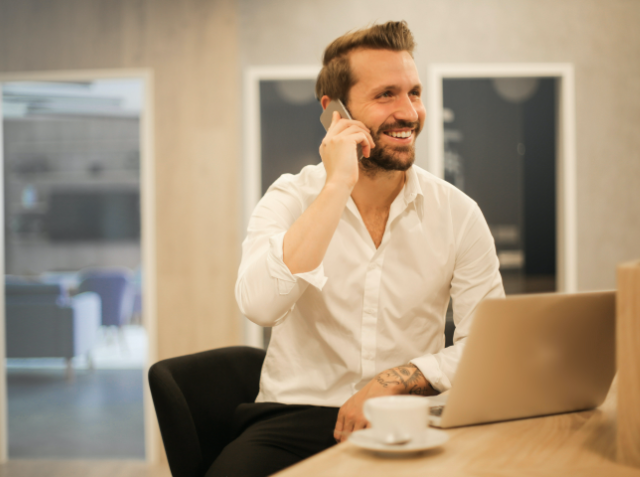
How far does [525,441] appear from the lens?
0.79m

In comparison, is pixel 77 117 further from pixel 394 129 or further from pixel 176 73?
pixel 394 129

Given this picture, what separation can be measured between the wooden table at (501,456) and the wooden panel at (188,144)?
258cm

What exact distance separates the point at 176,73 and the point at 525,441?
9.96 ft

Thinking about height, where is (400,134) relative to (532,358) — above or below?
above

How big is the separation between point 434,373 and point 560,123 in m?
2.51

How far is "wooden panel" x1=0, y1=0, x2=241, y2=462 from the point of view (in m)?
3.26

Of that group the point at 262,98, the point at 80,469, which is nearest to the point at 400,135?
the point at 262,98

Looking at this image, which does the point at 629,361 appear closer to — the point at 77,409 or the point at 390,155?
the point at 390,155

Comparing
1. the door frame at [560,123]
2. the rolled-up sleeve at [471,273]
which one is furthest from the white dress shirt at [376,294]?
the door frame at [560,123]

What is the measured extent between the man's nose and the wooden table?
884mm

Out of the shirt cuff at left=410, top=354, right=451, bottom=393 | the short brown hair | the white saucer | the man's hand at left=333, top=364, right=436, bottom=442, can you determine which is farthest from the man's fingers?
the short brown hair

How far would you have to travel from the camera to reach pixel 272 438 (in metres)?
1.25

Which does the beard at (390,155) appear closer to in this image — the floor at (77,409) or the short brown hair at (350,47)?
the short brown hair at (350,47)

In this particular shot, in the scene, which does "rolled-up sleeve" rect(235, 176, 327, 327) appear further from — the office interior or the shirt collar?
the office interior
